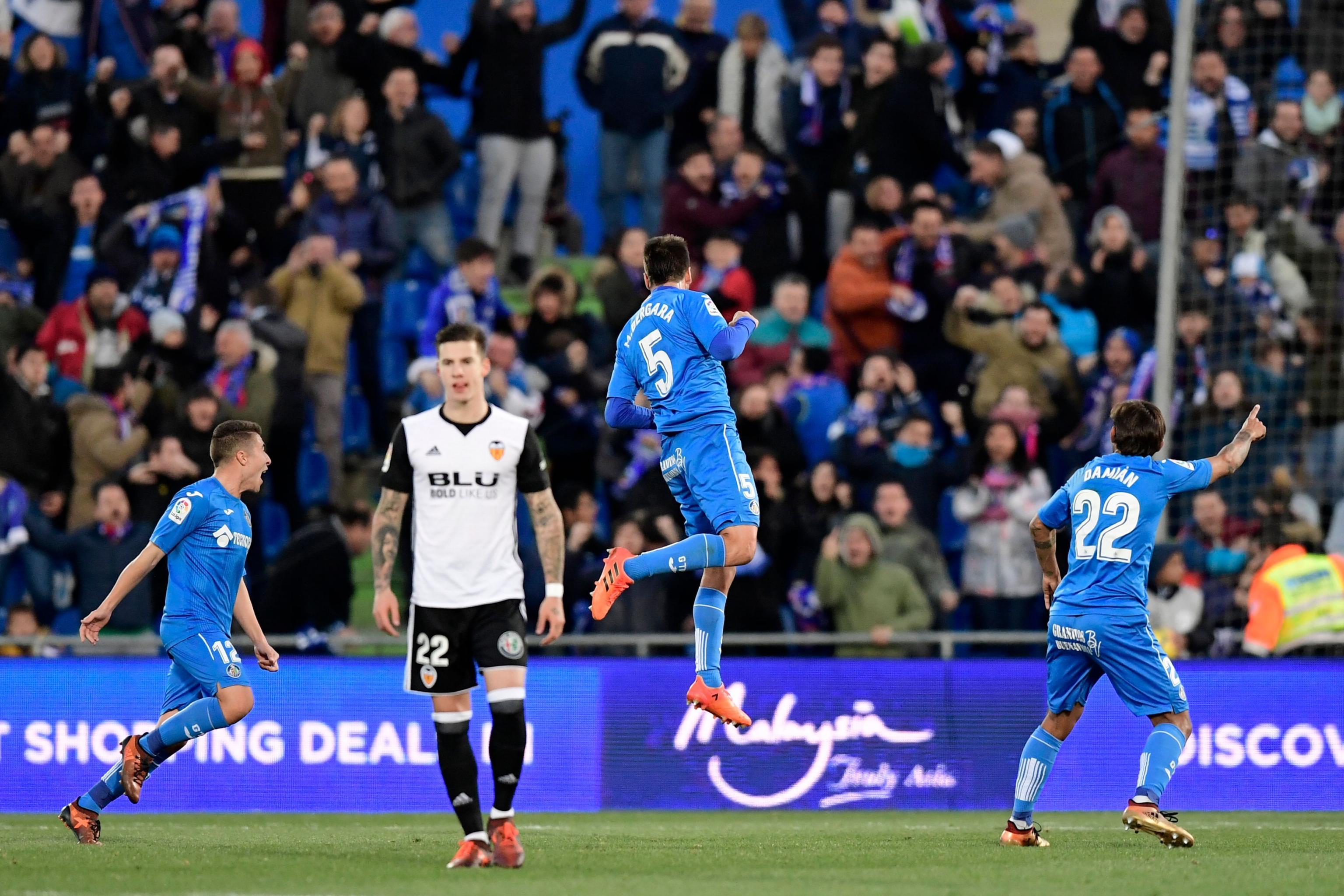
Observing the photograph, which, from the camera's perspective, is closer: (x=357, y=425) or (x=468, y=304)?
(x=468, y=304)

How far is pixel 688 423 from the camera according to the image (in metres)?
9.65

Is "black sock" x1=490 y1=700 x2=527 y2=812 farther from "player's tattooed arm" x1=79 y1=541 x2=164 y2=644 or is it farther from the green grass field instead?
"player's tattooed arm" x1=79 y1=541 x2=164 y2=644

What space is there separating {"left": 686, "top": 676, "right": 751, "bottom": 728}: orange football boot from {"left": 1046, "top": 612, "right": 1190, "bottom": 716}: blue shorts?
1.53 metres

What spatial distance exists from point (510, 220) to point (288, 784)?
7.04 metres

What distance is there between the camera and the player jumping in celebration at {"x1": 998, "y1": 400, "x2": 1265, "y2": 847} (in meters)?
9.21

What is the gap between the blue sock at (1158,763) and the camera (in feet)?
30.4

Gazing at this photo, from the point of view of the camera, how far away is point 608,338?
656 inches

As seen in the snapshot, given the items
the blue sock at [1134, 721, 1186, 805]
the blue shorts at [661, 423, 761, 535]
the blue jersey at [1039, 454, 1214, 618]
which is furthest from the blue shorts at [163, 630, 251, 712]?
the blue sock at [1134, 721, 1186, 805]

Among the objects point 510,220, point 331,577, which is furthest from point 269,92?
point 331,577

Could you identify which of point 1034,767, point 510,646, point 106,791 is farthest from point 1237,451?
point 106,791

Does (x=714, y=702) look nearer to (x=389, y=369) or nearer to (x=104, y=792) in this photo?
(x=104, y=792)

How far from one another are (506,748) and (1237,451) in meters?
3.68

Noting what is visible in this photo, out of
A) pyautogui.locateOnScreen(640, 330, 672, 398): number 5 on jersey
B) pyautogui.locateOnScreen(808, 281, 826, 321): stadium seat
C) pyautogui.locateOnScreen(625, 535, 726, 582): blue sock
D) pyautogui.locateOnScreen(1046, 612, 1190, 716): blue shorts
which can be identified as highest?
pyautogui.locateOnScreen(808, 281, 826, 321): stadium seat

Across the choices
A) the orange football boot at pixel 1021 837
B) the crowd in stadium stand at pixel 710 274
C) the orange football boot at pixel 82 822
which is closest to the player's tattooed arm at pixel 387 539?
the orange football boot at pixel 82 822
